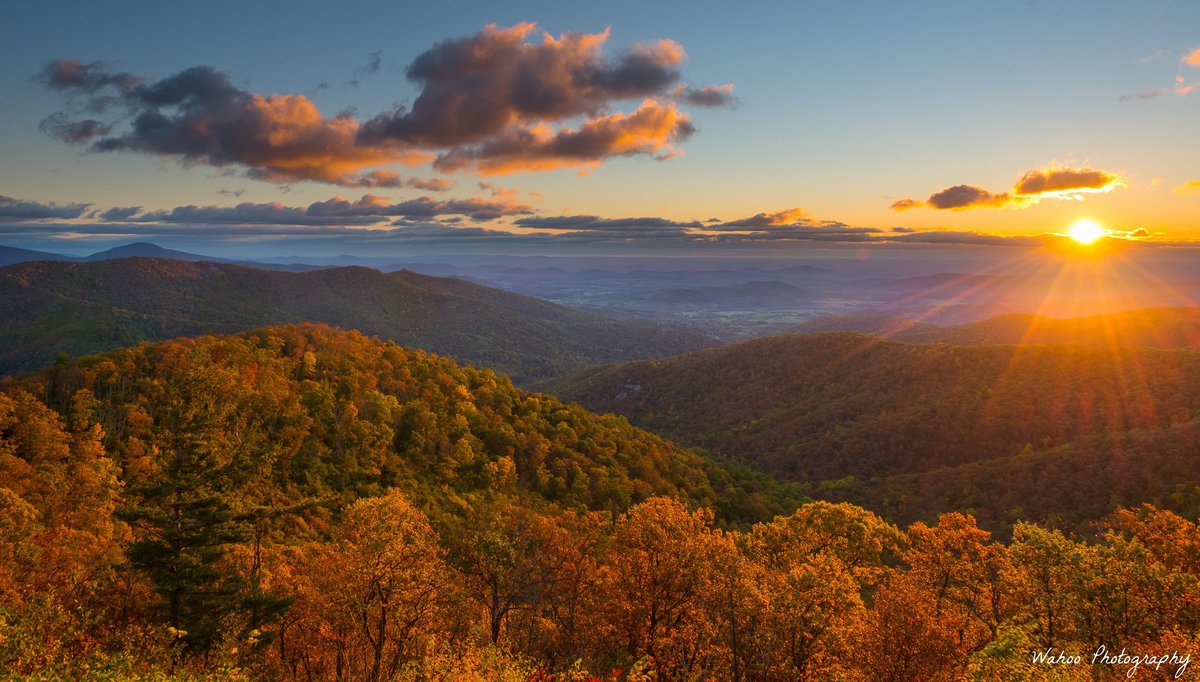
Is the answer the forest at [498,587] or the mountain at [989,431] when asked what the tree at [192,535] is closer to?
the forest at [498,587]

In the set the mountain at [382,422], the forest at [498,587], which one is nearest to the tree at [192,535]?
the forest at [498,587]

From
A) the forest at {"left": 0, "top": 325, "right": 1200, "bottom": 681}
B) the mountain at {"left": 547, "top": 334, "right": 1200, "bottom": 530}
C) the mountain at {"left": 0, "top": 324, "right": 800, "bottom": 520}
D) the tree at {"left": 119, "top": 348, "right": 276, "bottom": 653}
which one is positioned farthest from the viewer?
the mountain at {"left": 547, "top": 334, "right": 1200, "bottom": 530}

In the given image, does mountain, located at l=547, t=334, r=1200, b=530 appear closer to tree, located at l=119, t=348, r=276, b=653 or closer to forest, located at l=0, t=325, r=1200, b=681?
forest, located at l=0, t=325, r=1200, b=681

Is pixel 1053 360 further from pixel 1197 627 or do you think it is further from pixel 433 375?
pixel 433 375

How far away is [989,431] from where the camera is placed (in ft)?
454

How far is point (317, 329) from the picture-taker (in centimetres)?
11619

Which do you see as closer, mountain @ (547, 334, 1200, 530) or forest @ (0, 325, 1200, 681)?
forest @ (0, 325, 1200, 681)

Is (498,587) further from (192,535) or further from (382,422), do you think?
(382,422)

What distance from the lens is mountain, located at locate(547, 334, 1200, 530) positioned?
95812 millimetres

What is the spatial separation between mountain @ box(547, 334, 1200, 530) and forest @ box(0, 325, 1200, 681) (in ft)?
235

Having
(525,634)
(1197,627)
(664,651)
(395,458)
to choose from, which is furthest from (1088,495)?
(395,458)

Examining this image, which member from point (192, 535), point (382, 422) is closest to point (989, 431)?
point (382, 422)

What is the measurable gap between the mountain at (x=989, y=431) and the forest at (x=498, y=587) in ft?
235

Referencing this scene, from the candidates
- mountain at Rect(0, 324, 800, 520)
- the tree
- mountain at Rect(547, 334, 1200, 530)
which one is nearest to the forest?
the tree
